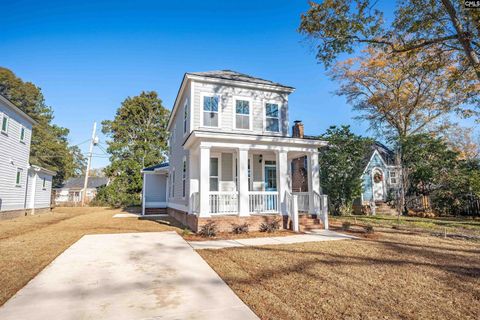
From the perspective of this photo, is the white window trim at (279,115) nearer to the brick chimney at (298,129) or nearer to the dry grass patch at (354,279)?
the brick chimney at (298,129)

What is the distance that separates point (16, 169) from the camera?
16.1 meters

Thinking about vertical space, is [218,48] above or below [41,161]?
above

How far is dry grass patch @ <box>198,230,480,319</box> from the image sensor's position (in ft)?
10.8

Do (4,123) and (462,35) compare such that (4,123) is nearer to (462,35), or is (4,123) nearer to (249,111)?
(249,111)

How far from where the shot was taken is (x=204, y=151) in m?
9.55

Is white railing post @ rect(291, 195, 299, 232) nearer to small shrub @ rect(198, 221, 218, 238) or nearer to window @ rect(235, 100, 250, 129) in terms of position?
small shrub @ rect(198, 221, 218, 238)

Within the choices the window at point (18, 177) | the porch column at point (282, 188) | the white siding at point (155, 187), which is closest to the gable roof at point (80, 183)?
the window at point (18, 177)

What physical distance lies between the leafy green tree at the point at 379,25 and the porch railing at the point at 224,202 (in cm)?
825

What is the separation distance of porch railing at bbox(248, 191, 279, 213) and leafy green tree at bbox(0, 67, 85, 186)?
112ft

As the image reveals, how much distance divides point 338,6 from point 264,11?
17.2 ft

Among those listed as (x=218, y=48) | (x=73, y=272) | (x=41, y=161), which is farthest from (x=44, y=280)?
(x=41, y=161)

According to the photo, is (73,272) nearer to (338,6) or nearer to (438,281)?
(438,281)

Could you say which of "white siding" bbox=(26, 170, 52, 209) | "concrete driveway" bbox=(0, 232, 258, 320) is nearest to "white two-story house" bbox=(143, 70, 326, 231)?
"concrete driveway" bbox=(0, 232, 258, 320)

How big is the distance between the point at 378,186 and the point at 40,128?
138 feet
